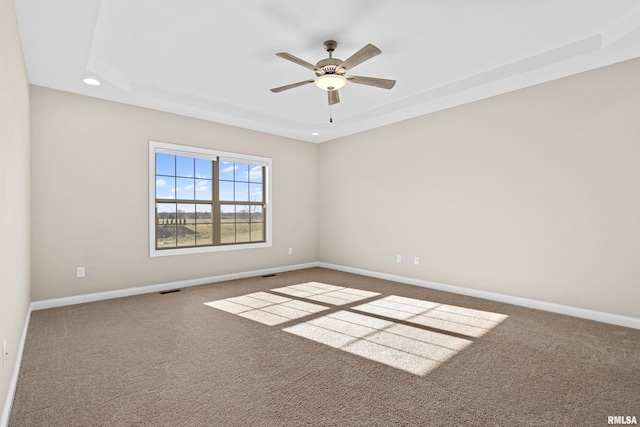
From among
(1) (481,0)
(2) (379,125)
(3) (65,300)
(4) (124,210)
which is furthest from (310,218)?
(1) (481,0)

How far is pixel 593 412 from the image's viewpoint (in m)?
1.82

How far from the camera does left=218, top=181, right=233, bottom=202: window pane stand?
17.7 ft

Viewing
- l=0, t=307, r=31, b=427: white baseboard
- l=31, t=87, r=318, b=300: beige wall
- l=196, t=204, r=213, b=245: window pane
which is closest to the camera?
l=0, t=307, r=31, b=427: white baseboard

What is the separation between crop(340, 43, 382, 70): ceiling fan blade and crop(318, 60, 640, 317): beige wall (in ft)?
7.29

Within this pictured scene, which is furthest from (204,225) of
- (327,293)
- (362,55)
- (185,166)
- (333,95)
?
(362,55)

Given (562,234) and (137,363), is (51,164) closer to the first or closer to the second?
(137,363)

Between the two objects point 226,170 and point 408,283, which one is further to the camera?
point 226,170

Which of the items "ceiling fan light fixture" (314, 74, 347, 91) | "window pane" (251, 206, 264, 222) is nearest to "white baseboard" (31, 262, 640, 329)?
"window pane" (251, 206, 264, 222)

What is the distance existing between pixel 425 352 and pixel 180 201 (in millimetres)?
3991

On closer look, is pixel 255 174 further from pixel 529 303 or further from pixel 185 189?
pixel 529 303

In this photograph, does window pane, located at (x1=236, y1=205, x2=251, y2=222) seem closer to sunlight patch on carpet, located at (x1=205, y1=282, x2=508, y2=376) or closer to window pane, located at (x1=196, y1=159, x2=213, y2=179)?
window pane, located at (x1=196, y1=159, x2=213, y2=179)

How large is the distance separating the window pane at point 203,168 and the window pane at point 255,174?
78 centimetres

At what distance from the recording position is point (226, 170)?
5492 mm

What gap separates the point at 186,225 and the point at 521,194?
183 inches
